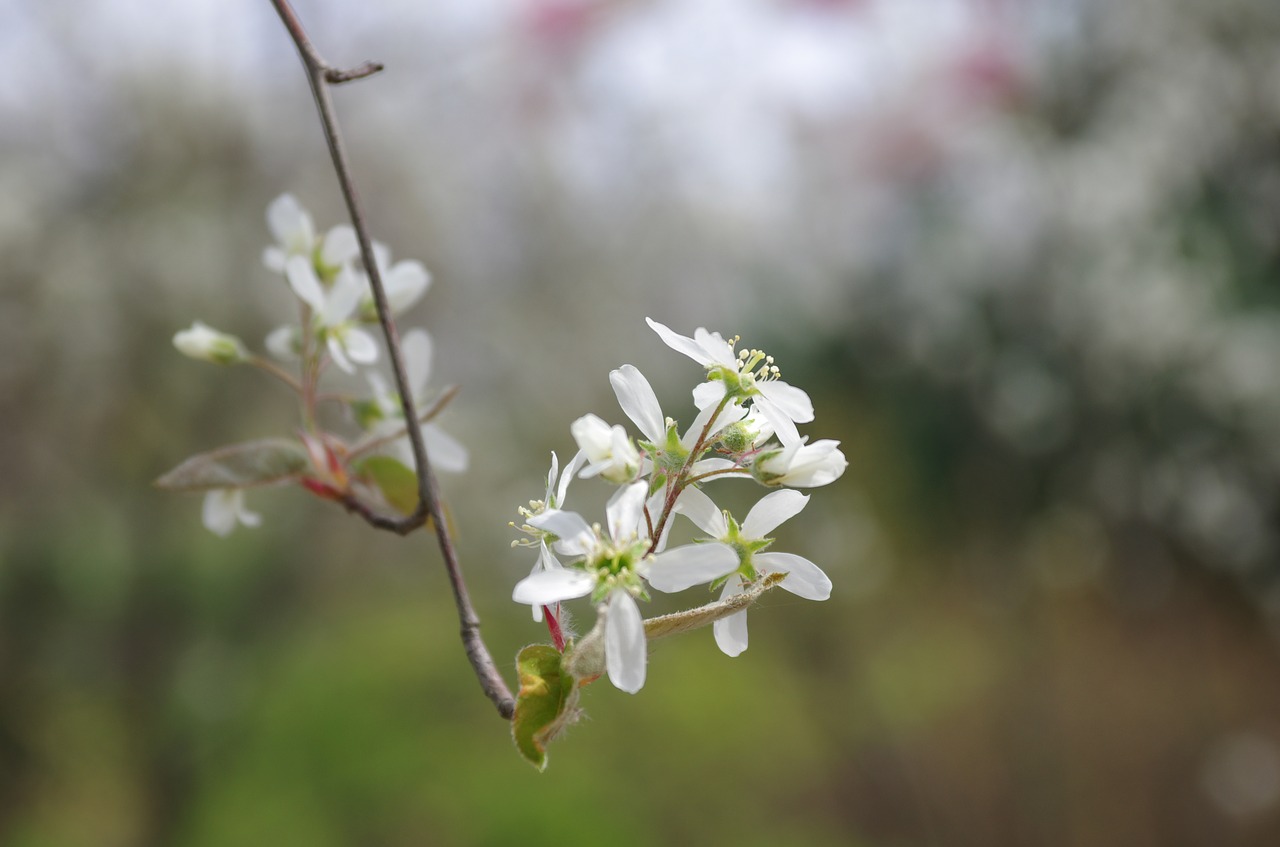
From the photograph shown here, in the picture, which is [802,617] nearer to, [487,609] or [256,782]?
[487,609]

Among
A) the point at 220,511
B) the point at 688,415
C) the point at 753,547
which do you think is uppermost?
the point at 753,547

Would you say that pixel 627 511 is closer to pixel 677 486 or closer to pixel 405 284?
pixel 677 486

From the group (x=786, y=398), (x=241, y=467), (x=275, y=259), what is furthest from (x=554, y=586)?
(x=275, y=259)

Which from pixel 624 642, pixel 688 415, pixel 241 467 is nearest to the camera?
pixel 624 642

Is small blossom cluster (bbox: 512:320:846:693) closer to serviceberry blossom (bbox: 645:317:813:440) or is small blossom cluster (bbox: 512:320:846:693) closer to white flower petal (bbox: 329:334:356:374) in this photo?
serviceberry blossom (bbox: 645:317:813:440)

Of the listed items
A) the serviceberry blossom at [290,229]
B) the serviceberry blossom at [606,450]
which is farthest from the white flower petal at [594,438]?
the serviceberry blossom at [290,229]

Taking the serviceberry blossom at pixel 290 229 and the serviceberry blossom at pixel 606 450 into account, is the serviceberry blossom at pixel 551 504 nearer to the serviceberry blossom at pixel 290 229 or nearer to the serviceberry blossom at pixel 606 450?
the serviceberry blossom at pixel 606 450

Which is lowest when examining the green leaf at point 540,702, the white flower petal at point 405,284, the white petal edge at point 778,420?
the green leaf at point 540,702
